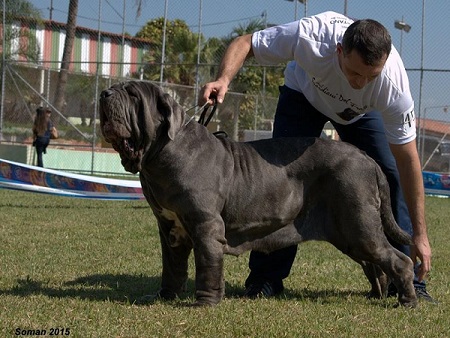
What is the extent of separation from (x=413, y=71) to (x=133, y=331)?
14.6 m

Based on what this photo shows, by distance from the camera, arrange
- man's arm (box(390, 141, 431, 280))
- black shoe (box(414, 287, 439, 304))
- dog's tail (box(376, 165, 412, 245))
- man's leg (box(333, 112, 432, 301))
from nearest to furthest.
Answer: man's arm (box(390, 141, 431, 280)), dog's tail (box(376, 165, 412, 245)), black shoe (box(414, 287, 439, 304)), man's leg (box(333, 112, 432, 301))

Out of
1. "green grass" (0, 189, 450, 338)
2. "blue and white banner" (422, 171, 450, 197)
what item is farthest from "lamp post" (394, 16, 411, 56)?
"green grass" (0, 189, 450, 338)

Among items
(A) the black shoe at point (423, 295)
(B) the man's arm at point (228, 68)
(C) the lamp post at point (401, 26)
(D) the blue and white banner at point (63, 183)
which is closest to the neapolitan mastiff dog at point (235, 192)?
(B) the man's arm at point (228, 68)

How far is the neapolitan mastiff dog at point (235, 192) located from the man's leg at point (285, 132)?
638mm

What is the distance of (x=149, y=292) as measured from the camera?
18.7ft

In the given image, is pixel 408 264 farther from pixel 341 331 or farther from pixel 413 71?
pixel 413 71

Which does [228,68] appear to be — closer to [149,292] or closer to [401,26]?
[149,292]

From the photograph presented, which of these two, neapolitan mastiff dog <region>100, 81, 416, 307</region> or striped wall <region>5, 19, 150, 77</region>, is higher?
striped wall <region>5, 19, 150, 77</region>

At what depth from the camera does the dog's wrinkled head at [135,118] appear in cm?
464

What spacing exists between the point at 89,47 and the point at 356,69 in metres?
24.8

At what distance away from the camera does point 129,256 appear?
7.48m

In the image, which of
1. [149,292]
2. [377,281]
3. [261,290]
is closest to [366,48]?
[377,281]

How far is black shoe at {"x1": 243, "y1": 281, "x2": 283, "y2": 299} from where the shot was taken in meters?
5.71

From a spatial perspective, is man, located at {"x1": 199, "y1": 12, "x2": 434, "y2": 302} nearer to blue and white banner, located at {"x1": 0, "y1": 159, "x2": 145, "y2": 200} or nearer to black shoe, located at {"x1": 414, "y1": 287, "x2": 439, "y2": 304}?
black shoe, located at {"x1": 414, "y1": 287, "x2": 439, "y2": 304}
